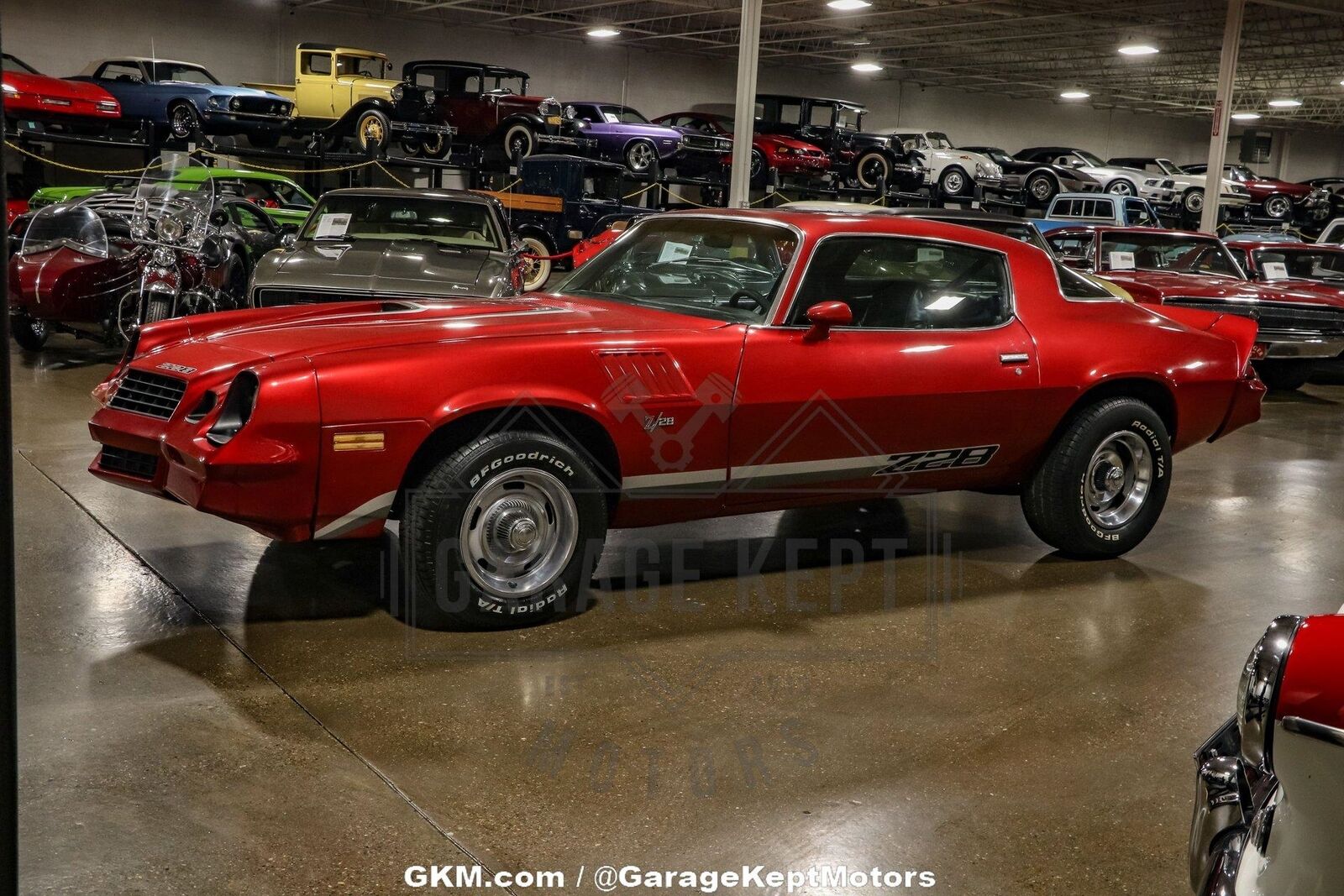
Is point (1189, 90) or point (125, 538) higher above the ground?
point (1189, 90)

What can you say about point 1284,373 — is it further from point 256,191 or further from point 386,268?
point 256,191

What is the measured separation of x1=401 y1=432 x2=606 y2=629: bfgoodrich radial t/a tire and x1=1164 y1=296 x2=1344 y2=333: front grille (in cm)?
848

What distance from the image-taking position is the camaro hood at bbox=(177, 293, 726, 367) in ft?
13.6

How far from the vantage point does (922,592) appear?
5023 millimetres

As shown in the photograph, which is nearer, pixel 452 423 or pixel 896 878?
pixel 896 878

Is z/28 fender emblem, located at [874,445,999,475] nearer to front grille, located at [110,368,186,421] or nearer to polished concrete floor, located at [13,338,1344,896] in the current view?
polished concrete floor, located at [13,338,1344,896]

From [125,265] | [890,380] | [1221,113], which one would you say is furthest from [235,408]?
[1221,113]

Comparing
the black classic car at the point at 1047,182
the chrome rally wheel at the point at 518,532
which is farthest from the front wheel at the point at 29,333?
the black classic car at the point at 1047,182

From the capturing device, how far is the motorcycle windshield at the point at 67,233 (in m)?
9.97

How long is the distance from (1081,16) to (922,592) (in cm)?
2445

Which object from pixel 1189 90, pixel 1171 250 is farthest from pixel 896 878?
pixel 1189 90

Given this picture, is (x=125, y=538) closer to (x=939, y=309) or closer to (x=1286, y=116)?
(x=939, y=309)

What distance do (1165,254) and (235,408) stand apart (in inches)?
410

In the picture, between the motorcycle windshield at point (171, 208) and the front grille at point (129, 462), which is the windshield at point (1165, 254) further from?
the front grille at point (129, 462)
